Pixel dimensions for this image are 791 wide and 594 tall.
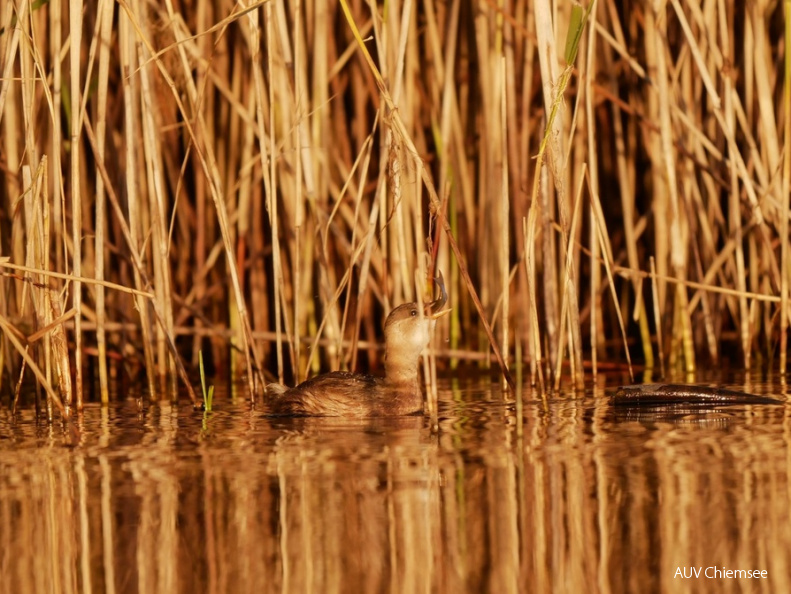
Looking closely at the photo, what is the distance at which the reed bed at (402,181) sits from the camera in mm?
6332

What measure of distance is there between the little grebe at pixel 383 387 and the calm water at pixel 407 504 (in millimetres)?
284

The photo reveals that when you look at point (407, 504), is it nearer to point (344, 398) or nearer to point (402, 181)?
point (344, 398)

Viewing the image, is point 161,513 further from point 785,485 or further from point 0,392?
point 0,392

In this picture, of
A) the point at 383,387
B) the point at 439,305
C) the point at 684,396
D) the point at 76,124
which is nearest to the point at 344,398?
the point at 383,387

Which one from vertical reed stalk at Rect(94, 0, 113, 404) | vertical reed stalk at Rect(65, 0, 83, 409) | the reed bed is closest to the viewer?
vertical reed stalk at Rect(65, 0, 83, 409)

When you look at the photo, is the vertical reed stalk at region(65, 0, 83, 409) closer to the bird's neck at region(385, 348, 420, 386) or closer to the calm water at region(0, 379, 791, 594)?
the calm water at region(0, 379, 791, 594)

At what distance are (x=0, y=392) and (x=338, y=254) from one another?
1.98 m

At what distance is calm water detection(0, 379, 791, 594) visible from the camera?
3109 millimetres

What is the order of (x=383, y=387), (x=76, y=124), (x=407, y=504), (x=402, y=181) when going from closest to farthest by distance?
(x=407, y=504) < (x=76, y=124) < (x=383, y=387) < (x=402, y=181)

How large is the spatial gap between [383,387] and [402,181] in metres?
1.25

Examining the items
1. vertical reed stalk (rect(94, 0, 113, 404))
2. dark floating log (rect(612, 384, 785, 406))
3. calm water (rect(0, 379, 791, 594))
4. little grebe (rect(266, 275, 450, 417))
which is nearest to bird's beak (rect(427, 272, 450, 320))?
little grebe (rect(266, 275, 450, 417))

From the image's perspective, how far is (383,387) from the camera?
599 centimetres

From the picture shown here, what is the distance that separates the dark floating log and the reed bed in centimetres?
44

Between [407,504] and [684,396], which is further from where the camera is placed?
[684,396]
